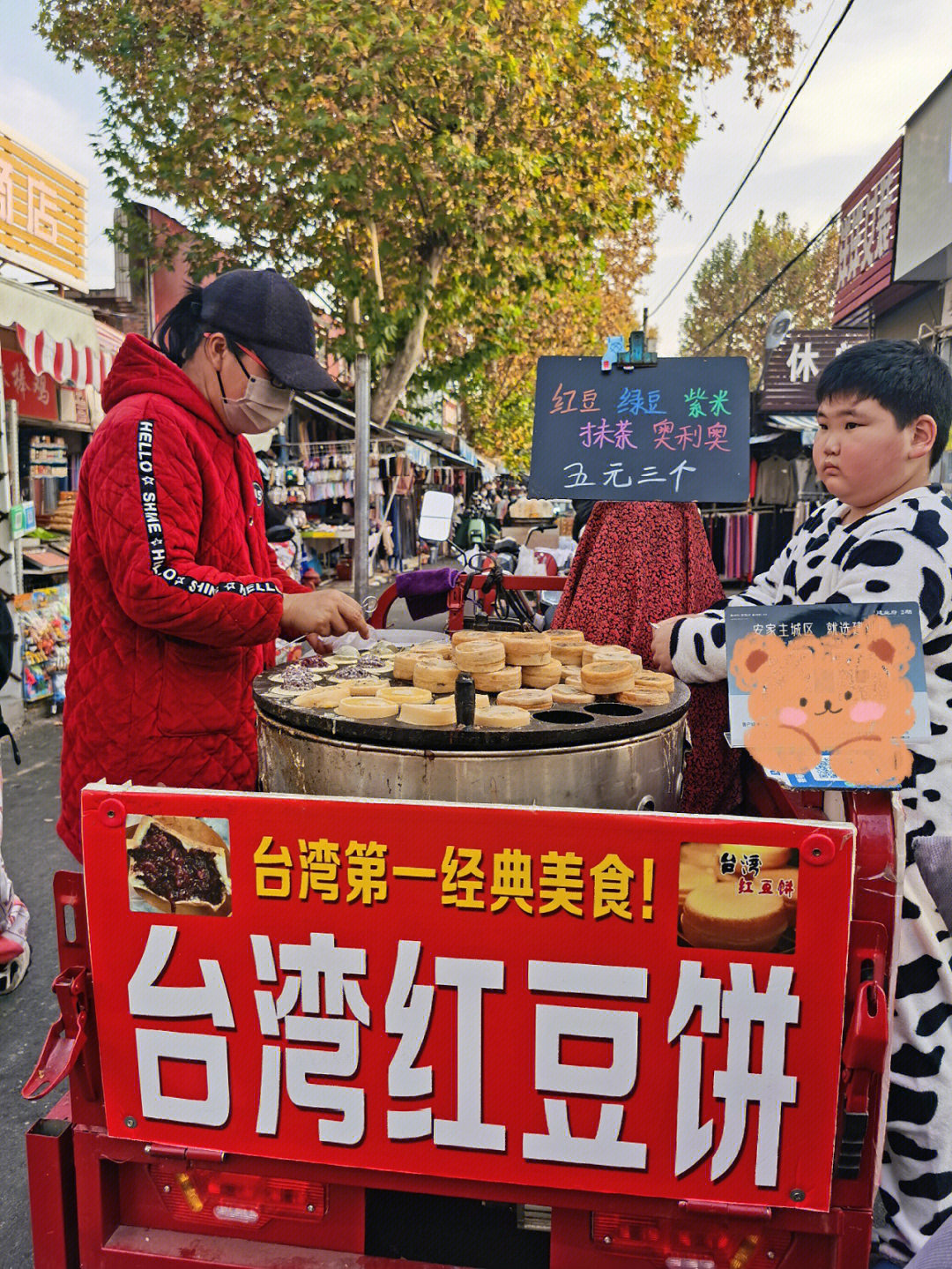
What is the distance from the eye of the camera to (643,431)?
123 inches

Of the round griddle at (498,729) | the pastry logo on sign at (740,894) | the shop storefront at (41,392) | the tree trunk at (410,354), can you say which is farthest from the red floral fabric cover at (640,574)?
the tree trunk at (410,354)

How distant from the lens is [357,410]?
10047mm

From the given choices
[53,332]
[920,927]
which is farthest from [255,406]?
[53,332]

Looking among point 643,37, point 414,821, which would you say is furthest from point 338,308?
point 414,821

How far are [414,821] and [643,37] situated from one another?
16811 millimetres

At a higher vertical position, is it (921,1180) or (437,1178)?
(437,1178)

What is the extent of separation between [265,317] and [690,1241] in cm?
225

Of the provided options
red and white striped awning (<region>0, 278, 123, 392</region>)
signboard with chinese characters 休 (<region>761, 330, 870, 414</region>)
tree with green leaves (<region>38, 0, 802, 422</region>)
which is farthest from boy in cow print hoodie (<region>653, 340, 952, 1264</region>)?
tree with green leaves (<region>38, 0, 802, 422</region>)

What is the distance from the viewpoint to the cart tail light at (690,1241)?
1612 mm

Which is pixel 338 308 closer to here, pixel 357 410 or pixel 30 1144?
pixel 357 410

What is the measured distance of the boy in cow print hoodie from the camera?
1.94m

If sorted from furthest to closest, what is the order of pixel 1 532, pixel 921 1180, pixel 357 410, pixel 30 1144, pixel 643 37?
pixel 643 37 → pixel 357 410 → pixel 1 532 → pixel 921 1180 → pixel 30 1144

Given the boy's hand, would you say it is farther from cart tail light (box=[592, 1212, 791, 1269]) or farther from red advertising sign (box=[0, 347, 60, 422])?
red advertising sign (box=[0, 347, 60, 422])

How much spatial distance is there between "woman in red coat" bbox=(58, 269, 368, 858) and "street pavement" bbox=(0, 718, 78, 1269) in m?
1.11
